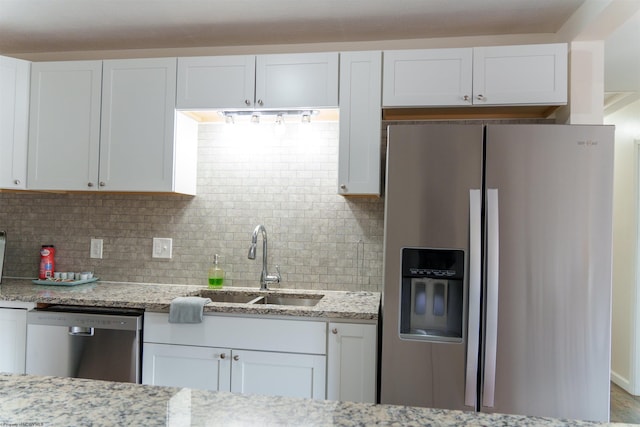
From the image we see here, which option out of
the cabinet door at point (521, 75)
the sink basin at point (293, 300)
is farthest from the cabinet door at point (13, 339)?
the cabinet door at point (521, 75)

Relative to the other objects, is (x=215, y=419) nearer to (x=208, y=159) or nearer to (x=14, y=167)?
(x=208, y=159)

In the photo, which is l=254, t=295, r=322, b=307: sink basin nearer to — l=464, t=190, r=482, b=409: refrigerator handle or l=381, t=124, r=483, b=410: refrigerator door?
l=381, t=124, r=483, b=410: refrigerator door

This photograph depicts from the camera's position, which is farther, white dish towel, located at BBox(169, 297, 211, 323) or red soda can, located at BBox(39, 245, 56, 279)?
red soda can, located at BBox(39, 245, 56, 279)

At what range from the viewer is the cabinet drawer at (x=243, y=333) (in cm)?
216

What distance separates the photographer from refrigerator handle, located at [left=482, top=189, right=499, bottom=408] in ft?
6.27

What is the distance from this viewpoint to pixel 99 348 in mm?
2291

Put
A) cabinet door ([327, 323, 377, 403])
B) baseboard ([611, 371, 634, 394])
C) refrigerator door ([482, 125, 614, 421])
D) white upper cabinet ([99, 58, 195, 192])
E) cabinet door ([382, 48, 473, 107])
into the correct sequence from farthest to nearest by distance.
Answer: baseboard ([611, 371, 634, 394])
white upper cabinet ([99, 58, 195, 192])
cabinet door ([382, 48, 473, 107])
cabinet door ([327, 323, 377, 403])
refrigerator door ([482, 125, 614, 421])

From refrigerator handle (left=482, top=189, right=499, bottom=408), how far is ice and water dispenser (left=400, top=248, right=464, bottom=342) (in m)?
0.11

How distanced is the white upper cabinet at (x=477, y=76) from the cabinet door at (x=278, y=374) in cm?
137

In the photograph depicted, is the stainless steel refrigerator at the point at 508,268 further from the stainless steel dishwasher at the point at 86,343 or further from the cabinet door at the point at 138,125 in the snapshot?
the cabinet door at the point at 138,125

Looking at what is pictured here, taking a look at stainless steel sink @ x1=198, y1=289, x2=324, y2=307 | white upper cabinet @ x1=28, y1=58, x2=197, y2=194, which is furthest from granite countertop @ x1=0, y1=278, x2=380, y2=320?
white upper cabinet @ x1=28, y1=58, x2=197, y2=194

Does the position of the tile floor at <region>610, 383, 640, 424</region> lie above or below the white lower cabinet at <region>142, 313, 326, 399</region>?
below

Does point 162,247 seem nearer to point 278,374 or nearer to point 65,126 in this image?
point 65,126

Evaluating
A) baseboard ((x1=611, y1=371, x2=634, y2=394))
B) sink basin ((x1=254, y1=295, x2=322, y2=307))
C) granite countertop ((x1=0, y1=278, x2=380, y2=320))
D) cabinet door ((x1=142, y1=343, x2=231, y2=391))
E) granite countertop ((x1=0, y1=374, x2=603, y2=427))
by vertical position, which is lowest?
baseboard ((x1=611, y1=371, x2=634, y2=394))
